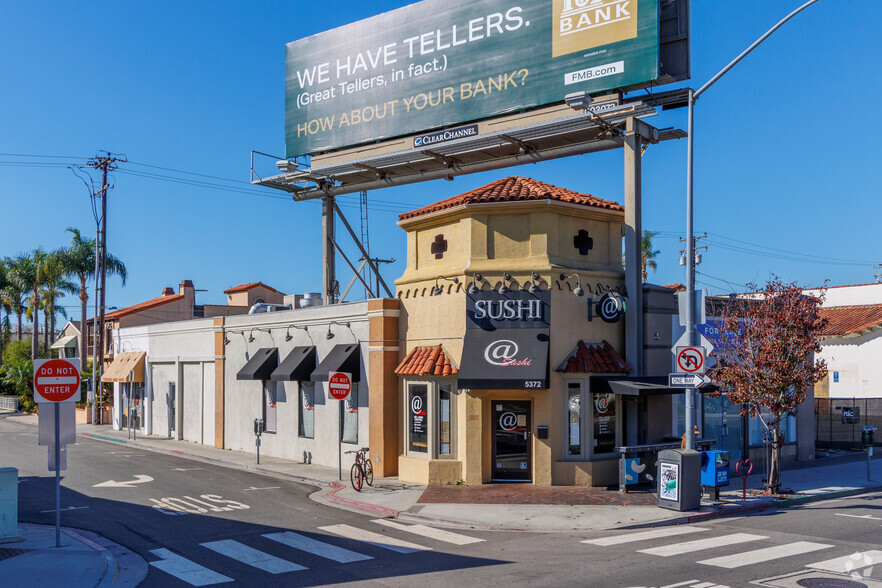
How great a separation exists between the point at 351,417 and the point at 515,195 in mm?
8902

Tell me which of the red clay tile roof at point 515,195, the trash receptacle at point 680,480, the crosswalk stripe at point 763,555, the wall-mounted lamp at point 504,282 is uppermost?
the red clay tile roof at point 515,195

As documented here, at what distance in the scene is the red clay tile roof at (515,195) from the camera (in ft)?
65.1

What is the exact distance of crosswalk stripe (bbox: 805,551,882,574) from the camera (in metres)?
11.4

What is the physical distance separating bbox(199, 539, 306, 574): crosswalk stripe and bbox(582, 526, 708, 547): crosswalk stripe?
5.31m

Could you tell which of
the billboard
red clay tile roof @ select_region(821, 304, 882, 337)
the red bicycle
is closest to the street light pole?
the billboard

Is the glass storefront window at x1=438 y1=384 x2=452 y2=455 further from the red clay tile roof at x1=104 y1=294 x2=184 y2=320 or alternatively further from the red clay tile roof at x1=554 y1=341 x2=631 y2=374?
the red clay tile roof at x1=104 y1=294 x2=184 y2=320

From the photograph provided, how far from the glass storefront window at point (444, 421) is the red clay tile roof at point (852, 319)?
2937cm

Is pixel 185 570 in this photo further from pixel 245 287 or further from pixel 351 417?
pixel 245 287

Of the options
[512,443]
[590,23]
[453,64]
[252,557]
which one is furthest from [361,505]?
[453,64]

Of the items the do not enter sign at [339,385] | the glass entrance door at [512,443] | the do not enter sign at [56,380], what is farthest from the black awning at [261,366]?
the do not enter sign at [56,380]

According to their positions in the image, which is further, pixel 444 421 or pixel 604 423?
pixel 444 421

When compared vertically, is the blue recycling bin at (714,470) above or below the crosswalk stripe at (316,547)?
above

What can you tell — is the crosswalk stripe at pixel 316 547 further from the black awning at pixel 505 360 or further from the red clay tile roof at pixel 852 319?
the red clay tile roof at pixel 852 319

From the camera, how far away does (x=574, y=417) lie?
1959 cm
